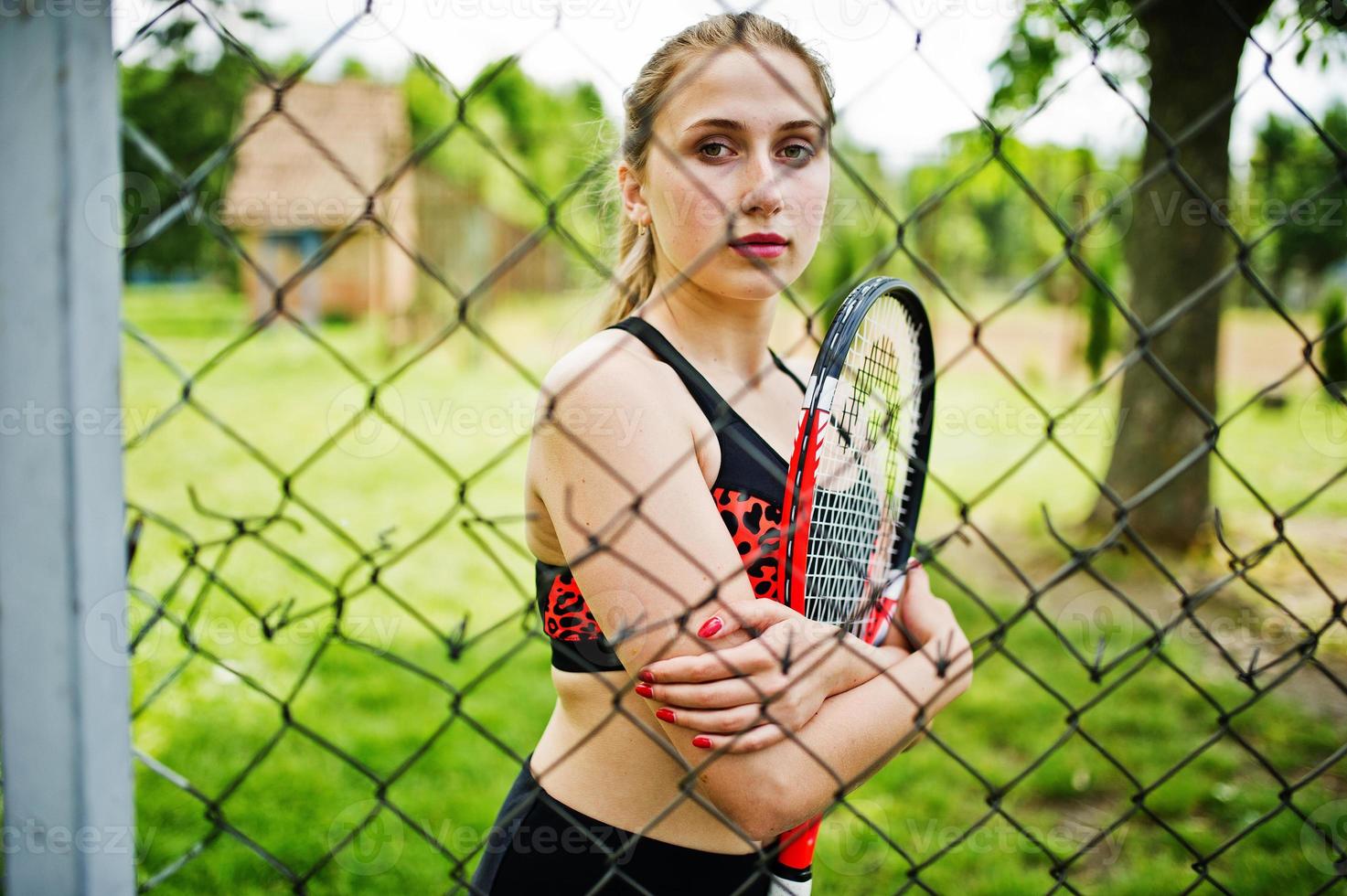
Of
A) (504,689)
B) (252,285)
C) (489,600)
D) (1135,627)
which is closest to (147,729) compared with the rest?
(504,689)

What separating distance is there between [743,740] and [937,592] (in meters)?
3.77

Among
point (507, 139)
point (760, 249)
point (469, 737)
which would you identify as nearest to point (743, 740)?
point (760, 249)

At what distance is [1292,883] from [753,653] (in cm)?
227

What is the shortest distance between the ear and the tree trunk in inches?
176

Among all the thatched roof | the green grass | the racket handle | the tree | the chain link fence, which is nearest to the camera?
the chain link fence

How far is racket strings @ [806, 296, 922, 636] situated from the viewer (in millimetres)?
1265

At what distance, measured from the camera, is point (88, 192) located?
85 cm

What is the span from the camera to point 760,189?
120cm

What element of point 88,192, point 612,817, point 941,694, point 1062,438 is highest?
point 1062,438

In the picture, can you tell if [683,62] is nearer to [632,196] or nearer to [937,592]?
[632,196]

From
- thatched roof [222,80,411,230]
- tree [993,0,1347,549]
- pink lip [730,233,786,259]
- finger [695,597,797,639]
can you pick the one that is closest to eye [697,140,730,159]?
pink lip [730,233,786,259]

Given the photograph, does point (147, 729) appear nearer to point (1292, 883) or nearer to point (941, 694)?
point (941, 694)

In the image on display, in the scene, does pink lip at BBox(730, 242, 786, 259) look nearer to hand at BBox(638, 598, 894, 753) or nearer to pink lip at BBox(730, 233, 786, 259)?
pink lip at BBox(730, 233, 786, 259)

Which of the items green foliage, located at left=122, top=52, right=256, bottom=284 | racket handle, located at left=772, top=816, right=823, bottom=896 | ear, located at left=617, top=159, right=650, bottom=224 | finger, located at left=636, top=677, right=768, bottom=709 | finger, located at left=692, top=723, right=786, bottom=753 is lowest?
racket handle, located at left=772, top=816, right=823, bottom=896
